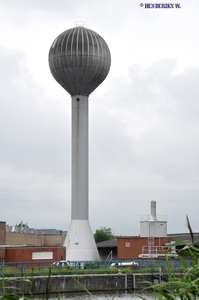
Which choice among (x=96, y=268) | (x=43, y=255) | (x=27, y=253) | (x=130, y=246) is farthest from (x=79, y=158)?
(x=130, y=246)

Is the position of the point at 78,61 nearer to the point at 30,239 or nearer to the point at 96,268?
the point at 96,268

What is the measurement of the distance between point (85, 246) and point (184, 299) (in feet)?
122

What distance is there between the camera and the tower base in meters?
42.4

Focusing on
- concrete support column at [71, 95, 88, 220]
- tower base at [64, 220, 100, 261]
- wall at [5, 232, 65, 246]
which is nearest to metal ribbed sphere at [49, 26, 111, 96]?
concrete support column at [71, 95, 88, 220]

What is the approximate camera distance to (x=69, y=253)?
140ft

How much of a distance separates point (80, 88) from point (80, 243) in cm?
1234

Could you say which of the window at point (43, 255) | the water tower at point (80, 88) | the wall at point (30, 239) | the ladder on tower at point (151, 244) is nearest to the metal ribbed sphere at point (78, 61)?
the water tower at point (80, 88)

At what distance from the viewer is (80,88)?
4534 centimetres

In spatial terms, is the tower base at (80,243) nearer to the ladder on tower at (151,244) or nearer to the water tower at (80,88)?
the water tower at (80,88)

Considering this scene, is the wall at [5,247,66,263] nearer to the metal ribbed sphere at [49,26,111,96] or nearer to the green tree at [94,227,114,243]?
the metal ribbed sphere at [49,26,111,96]

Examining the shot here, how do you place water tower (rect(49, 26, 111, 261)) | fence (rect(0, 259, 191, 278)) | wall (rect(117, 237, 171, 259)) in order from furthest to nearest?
wall (rect(117, 237, 171, 259)) < water tower (rect(49, 26, 111, 261)) < fence (rect(0, 259, 191, 278))

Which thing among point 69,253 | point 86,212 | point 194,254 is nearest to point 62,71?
point 86,212

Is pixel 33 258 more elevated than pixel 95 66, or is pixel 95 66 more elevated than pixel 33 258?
pixel 95 66

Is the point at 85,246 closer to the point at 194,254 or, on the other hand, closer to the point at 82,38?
the point at 82,38
